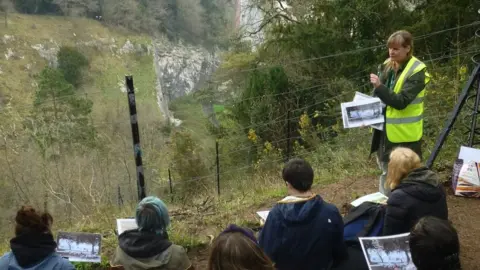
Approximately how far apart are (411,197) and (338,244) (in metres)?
0.54

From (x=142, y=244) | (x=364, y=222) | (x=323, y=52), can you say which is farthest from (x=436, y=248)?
(x=323, y=52)

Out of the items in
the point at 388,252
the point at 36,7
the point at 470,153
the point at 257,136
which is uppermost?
the point at 36,7

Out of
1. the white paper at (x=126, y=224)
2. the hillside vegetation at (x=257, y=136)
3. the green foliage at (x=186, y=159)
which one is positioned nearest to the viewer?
the white paper at (x=126, y=224)

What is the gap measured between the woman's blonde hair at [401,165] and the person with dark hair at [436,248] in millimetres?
1300

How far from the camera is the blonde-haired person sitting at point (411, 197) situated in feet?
9.82

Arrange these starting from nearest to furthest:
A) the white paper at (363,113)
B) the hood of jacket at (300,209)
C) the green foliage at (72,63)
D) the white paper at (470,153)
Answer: the hood of jacket at (300,209)
the white paper at (363,113)
the white paper at (470,153)
the green foliage at (72,63)

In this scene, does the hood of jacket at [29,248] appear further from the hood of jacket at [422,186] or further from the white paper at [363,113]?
the white paper at [363,113]

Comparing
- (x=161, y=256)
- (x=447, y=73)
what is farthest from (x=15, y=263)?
(x=447, y=73)

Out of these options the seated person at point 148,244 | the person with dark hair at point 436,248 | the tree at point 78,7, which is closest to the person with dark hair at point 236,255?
the person with dark hair at point 436,248

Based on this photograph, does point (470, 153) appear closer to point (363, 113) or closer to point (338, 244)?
point (363, 113)

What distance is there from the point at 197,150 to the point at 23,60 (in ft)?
130

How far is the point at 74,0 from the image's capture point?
58250mm

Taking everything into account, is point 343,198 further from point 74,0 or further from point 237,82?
point 74,0

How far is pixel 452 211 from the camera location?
4.42 meters
